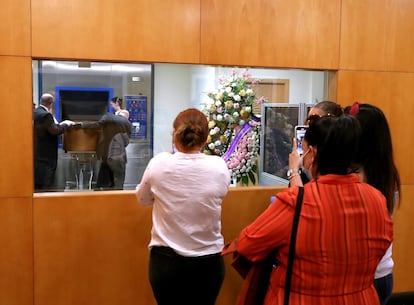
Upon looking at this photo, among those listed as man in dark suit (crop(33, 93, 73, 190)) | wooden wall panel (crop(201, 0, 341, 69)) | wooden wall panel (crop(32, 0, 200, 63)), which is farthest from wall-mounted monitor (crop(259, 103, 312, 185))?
man in dark suit (crop(33, 93, 73, 190))

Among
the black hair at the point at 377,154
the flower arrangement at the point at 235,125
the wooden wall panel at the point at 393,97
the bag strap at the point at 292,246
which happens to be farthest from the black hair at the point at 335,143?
the wooden wall panel at the point at 393,97

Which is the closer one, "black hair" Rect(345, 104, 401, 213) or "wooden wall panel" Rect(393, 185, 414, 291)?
"black hair" Rect(345, 104, 401, 213)

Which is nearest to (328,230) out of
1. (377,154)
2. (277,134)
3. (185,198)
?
(377,154)

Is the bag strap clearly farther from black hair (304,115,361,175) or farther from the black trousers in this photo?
the black trousers

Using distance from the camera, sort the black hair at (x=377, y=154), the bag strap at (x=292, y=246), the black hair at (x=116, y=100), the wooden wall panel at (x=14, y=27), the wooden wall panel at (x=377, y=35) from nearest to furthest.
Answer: the bag strap at (x=292, y=246), the black hair at (x=377, y=154), the wooden wall panel at (x=14, y=27), the black hair at (x=116, y=100), the wooden wall panel at (x=377, y=35)

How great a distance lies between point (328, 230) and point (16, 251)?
6.78ft

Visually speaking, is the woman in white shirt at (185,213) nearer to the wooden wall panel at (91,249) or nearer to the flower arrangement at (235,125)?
the wooden wall panel at (91,249)

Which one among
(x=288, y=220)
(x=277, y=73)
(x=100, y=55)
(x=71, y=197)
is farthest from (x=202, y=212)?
(x=277, y=73)

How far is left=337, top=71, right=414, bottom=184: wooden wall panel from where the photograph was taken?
3.34 metres

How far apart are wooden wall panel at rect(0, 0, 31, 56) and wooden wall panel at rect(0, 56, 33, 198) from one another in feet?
0.19

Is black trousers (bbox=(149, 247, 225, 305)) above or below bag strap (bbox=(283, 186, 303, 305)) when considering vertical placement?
below

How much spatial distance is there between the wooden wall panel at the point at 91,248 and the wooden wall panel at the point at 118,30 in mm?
907

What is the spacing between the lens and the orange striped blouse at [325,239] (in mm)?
1474

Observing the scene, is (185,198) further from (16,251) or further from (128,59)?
(16,251)
